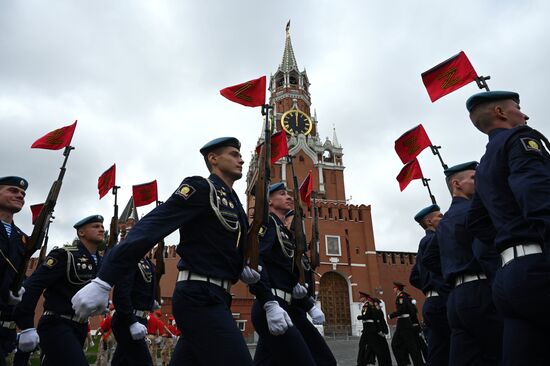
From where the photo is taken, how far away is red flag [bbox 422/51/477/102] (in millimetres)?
6676

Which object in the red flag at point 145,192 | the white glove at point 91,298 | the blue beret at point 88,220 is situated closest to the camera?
the white glove at point 91,298

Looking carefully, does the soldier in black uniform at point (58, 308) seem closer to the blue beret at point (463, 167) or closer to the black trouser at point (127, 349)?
the black trouser at point (127, 349)

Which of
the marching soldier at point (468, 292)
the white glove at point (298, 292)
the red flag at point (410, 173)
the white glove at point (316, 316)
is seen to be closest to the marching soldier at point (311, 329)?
the white glove at point (316, 316)

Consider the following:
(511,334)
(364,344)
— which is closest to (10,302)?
(511,334)

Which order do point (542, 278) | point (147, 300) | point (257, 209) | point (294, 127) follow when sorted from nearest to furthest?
point (542, 278) → point (257, 209) → point (147, 300) → point (294, 127)

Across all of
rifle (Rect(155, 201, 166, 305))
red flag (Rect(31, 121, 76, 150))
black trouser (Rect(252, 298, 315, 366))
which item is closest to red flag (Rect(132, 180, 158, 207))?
red flag (Rect(31, 121, 76, 150))

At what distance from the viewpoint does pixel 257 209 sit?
381 centimetres

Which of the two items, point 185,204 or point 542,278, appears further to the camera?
point 185,204

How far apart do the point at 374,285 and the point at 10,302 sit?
113 feet

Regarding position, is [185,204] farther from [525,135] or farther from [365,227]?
[365,227]

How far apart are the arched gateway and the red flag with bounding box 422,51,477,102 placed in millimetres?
28284

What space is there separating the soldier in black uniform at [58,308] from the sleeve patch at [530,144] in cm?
417

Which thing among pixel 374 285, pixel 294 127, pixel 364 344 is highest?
pixel 294 127

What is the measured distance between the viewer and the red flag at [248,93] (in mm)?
5977
